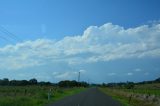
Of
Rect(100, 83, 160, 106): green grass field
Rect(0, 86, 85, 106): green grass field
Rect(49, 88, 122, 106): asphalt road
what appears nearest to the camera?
Rect(0, 86, 85, 106): green grass field

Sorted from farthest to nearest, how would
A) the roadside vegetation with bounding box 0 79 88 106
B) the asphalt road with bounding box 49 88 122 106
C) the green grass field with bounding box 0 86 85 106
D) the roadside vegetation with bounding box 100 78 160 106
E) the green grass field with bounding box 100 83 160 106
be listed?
the roadside vegetation with bounding box 100 78 160 106 → the green grass field with bounding box 100 83 160 106 → the asphalt road with bounding box 49 88 122 106 → the roadside vegetation with bounding box 0 79 88 106 → the green grass field with bounding box 0 86 85 106

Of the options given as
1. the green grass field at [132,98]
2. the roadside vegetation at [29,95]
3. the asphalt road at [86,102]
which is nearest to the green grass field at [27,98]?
the roadside vegetation at [29,95]

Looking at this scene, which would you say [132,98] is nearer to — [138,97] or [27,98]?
[138,97]

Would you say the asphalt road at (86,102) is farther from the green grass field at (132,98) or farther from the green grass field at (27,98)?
the green grass field at (132,98)

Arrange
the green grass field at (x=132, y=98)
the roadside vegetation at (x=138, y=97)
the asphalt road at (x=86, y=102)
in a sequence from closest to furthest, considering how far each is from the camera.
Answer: the asphalt road at (x=86, y=102) < the green grass field at (x=132, y=98) < the roadside vegetation at (x=138, y=97)

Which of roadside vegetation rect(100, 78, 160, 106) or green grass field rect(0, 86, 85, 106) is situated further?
roadside vegetation rect(100, 78, 160, 106)

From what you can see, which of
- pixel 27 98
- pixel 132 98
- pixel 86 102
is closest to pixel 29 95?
pixel 27 98

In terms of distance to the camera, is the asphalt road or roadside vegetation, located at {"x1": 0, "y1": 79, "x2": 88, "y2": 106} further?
the asphalt road

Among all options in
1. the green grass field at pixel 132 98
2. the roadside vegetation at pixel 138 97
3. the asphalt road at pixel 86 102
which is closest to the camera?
the asphalt road at pixel 86 102

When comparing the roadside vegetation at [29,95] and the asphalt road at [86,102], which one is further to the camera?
the asphalt road at [86,102]

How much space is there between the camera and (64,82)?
629ft

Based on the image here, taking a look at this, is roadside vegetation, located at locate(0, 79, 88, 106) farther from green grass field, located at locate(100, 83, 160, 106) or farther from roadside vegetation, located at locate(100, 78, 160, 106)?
roadside vegetation, located at locate(100, 78, 160, 106)

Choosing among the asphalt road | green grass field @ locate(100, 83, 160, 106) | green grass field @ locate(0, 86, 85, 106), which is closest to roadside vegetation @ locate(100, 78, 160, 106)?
green grass field @ locate(100, 83, 160, 106)

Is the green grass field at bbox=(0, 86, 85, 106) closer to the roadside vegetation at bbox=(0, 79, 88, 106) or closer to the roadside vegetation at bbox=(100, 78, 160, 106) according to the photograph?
the roadside vegetation at bbox=(0, 79, 88, 106)
